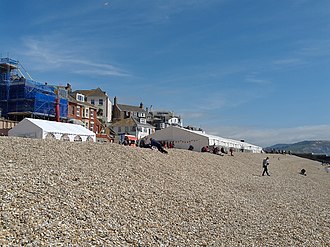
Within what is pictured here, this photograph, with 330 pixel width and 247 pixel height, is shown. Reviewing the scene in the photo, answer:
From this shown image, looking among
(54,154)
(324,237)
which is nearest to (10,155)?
(54,154)

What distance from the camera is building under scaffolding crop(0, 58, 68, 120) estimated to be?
4159 centimetres

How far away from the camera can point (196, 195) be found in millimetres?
13203

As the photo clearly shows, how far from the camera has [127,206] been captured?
381 inches

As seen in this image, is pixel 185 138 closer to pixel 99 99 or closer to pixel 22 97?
pixel 22 97

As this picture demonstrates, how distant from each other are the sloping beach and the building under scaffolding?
88.7 feet

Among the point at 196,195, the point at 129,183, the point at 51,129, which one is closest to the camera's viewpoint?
the point at 129,183

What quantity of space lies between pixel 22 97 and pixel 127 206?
119 feet

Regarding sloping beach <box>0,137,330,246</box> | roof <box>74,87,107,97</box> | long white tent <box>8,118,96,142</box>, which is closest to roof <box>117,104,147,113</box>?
roof <box>74,87,107,97</box>

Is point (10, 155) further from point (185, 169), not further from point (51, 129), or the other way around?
point (51, 129)

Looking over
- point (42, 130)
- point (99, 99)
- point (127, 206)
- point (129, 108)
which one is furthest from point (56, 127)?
point (129, 108)

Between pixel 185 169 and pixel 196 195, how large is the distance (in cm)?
591

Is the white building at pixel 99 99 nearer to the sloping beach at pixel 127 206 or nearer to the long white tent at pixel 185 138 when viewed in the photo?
the long white tent at pixel 185 138

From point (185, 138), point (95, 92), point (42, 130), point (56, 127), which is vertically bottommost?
point (42, 130)

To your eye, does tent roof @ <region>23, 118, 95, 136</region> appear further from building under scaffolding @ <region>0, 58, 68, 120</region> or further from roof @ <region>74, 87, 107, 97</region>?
roof @ <region>74, 87, 107, 97</region>
